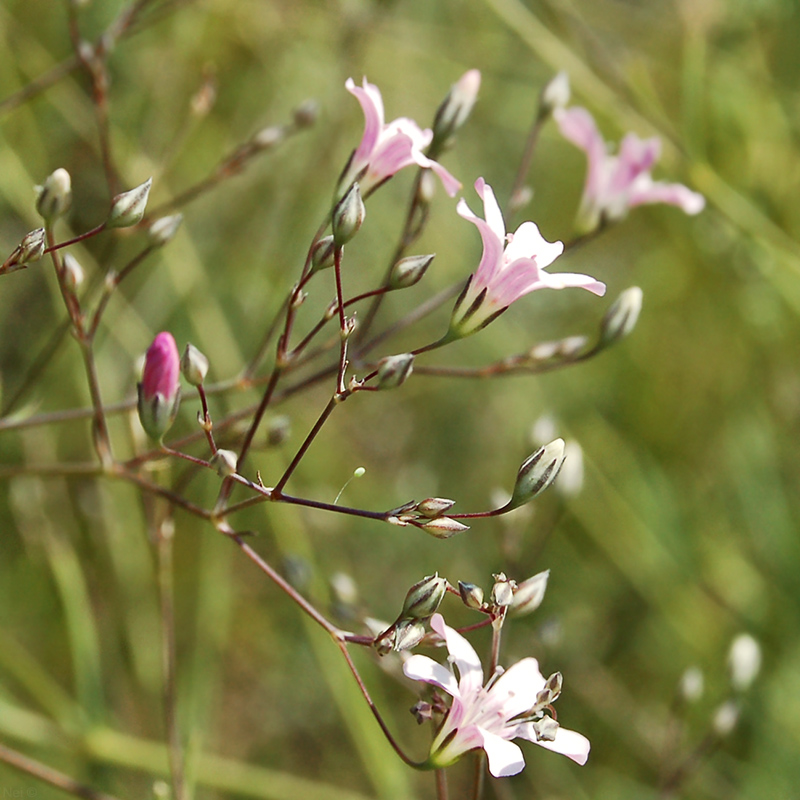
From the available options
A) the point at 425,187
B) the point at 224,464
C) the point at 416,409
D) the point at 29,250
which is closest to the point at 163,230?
the point at 29,250

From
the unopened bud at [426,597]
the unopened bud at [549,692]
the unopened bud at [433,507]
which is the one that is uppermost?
the unopened bud at [433,507]

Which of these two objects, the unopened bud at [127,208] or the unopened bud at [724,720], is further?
the unopened bud at [724,720]

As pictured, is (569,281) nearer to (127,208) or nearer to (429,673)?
(429,673)

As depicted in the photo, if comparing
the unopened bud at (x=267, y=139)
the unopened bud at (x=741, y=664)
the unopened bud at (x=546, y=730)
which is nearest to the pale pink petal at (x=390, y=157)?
the unopened bud at (x=267, y=139)

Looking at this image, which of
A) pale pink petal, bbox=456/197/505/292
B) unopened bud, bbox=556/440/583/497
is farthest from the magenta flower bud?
unopened bud, bbox=556/440/583/497

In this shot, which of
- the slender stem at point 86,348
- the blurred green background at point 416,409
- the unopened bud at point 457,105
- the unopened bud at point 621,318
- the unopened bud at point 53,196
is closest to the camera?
the unopened bud at point 53,196

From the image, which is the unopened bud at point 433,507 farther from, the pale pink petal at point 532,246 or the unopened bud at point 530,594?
the pale pink petal at point 532,246

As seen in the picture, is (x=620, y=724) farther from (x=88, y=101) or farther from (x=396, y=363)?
(x=88, y=101)
